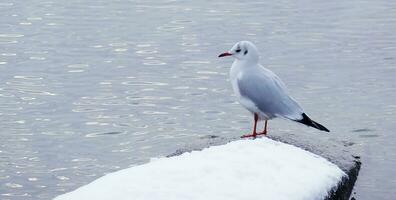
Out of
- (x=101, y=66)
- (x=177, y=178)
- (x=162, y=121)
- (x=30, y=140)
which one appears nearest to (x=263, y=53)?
(x=101, y=66)

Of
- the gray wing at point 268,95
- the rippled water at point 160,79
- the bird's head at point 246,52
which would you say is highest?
the bird's head at point 246,52

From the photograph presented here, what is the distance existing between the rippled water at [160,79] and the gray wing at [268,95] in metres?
0.81

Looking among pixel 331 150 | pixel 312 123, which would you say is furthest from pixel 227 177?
pixel 312 123

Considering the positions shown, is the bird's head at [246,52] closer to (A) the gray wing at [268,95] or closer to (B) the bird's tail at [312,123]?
(A) the gray wing at [268,95]

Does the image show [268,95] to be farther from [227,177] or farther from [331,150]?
[227,177]

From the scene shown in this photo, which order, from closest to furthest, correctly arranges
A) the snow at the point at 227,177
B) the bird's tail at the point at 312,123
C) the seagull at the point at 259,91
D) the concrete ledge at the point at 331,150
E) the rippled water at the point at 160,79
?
the snow at the point at 227,177 → the concrete ledge at the point at 331,150 → the bird's tail at the point at 312,123 → the seagull at the point at 259,91 → the rippled water at the point at 160,79

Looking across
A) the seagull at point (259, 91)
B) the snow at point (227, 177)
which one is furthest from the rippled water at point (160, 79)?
the snow at point (227, 177)

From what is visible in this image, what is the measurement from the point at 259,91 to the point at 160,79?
3.18 m

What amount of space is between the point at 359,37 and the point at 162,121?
4.37m

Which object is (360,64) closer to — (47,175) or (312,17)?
(312,17)

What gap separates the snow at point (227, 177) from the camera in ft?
18.6

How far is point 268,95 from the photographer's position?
845cm

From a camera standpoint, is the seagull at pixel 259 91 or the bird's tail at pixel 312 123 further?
the seagull at pixel 259 91

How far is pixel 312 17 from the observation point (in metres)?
14.6
